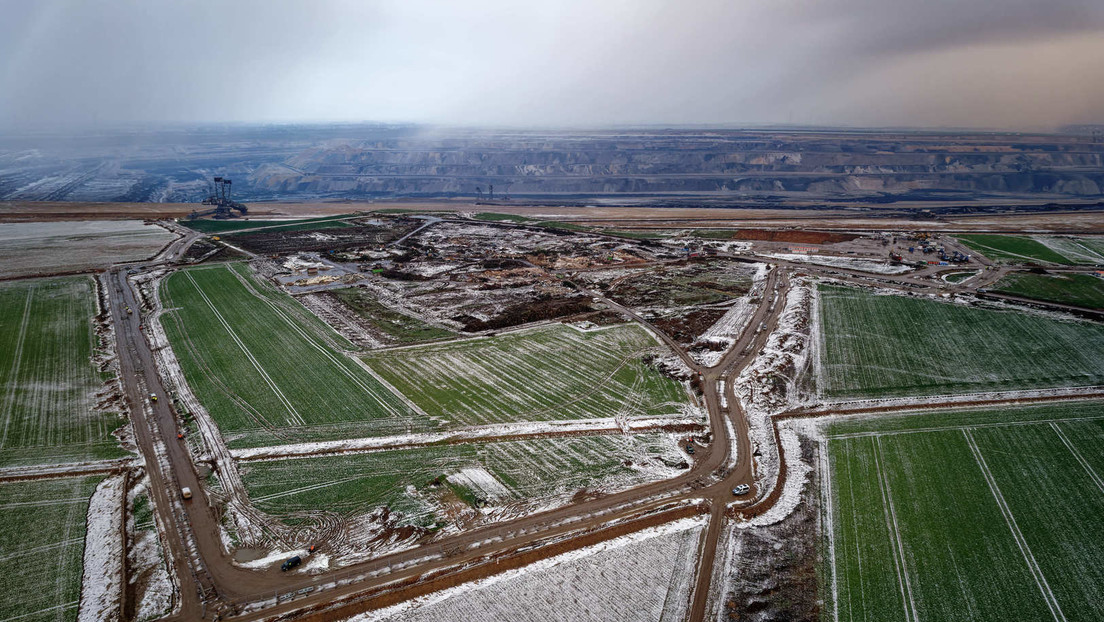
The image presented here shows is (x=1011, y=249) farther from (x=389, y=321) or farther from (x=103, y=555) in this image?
(x=103, y=555)

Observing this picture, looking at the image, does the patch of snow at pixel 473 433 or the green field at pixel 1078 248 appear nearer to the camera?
the patch of snow at pixel 473 433

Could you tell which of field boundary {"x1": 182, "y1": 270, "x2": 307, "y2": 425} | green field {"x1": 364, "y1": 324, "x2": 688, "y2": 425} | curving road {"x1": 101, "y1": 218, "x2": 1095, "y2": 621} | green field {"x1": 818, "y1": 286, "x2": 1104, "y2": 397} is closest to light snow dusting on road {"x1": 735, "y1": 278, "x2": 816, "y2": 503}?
curving road {"x1": 101, "y1": 218, "x2": 1095, "y2": 621}

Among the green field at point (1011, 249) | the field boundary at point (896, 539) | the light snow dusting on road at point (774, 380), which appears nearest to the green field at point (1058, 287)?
the green field at point (1011, 249)

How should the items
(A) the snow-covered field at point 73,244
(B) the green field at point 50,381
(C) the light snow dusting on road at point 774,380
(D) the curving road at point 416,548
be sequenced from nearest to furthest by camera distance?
1. (D) the curving road at point 416,548
2. (B) the green field at point 50,381
3. (C) the light snow dusting on road at point 774,380
4. (A) the snow-covered field at point 73,244

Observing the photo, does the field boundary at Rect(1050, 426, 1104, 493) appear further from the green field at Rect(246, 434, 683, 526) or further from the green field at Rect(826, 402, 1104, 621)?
the green field at Rect(246, 434, 683, 526)

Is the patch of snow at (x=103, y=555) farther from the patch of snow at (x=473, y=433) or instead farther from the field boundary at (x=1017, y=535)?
the field boundary at (x=1017, y=535)

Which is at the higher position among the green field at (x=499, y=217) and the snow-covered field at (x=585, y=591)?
the green field at (x=499, y=217)
